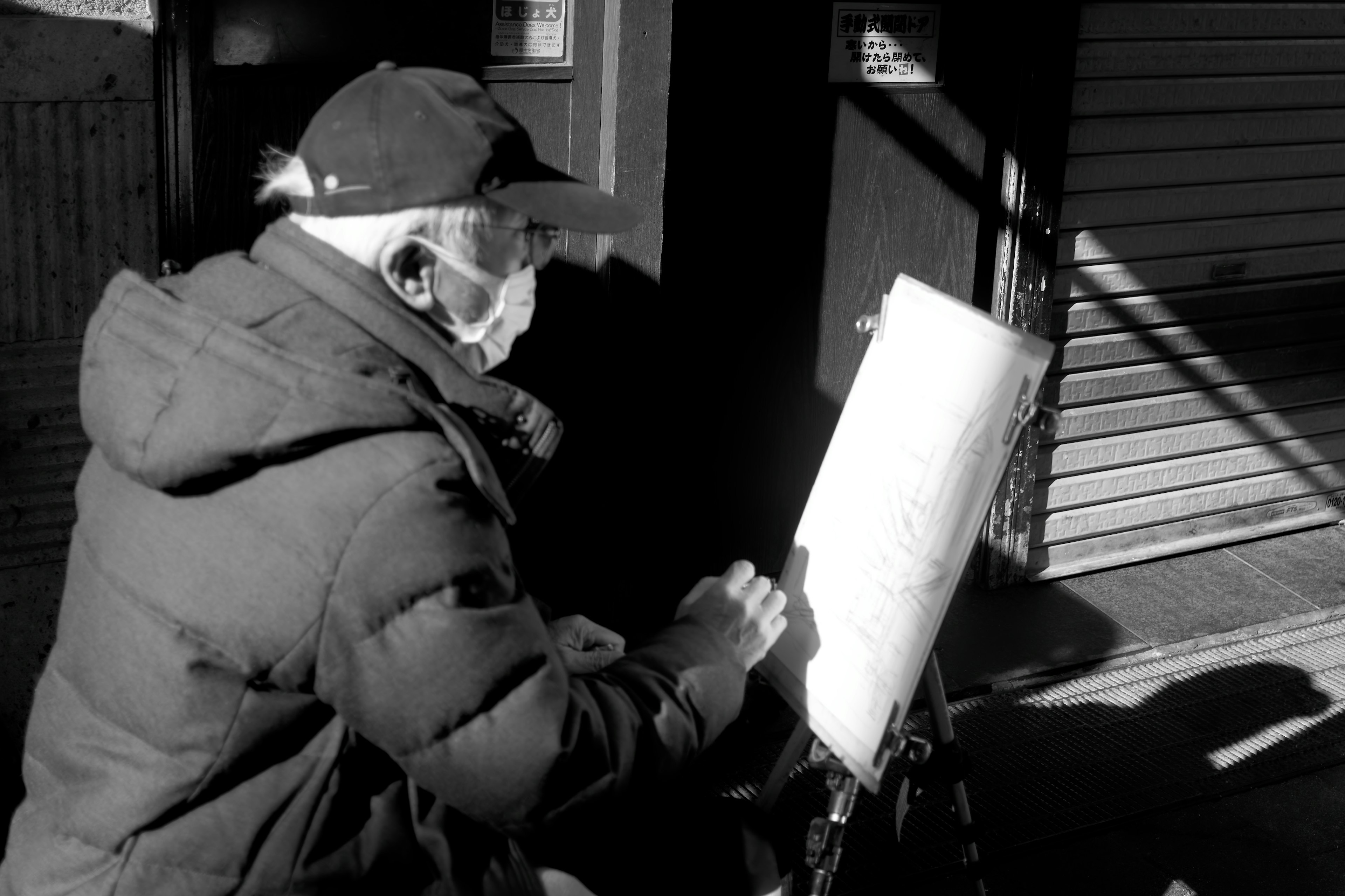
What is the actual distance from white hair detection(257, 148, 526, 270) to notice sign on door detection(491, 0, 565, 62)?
158 cm

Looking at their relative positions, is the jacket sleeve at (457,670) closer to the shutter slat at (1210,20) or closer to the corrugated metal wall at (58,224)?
the corrugated metal wall at (58,224)

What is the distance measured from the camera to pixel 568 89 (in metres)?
3.59

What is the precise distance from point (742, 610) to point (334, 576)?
778mm

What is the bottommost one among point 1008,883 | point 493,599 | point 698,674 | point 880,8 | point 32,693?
point 1008,883

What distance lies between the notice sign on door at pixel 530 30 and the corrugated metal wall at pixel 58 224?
32.4 inches

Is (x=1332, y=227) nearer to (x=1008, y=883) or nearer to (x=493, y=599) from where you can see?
(x=1008, y=883)

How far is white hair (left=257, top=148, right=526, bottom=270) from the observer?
1.95 meters

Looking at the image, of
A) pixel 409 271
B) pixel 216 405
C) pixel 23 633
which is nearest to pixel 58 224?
pixel 23 633

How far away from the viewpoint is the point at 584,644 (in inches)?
101

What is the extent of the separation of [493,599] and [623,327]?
198 centimetres

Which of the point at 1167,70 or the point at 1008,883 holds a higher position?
the point at 1167,70

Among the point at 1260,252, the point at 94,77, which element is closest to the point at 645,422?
the point at 94,77

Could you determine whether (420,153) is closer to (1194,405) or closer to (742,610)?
(742,610)

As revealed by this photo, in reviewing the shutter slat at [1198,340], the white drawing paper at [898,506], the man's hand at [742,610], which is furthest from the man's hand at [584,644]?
the shutter slat at [1198,340]
